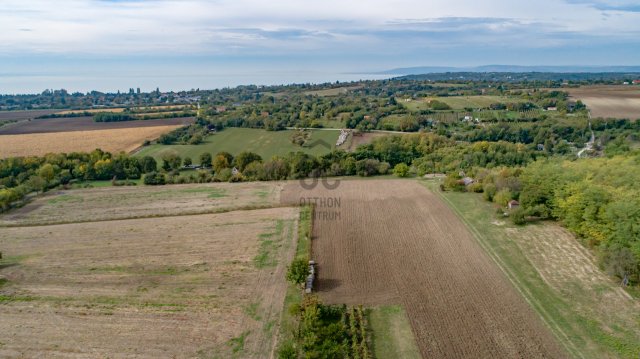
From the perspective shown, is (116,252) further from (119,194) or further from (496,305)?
(496,305)

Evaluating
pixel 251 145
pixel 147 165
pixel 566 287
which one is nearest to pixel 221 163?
pixel 147 165

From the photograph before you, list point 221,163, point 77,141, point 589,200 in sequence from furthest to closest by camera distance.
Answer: point 77,141 < point 221,163 < point 589,200

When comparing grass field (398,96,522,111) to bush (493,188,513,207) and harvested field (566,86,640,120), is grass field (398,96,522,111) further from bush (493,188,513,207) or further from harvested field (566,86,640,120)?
bush (493,188,513,207)

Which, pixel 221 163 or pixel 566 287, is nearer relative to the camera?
pixel 566 287

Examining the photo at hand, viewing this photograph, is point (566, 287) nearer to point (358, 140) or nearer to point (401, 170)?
point (401, 170)

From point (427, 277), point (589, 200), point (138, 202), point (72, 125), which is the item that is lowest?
point (427, 277)

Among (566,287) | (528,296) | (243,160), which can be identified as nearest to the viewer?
(528,296)

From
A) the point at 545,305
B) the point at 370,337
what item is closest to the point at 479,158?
the point at 545,305

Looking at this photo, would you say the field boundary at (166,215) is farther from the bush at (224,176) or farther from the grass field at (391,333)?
the grass field at (391,333)
